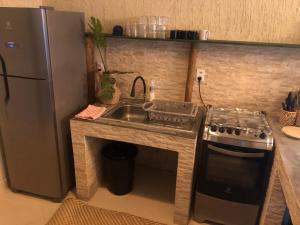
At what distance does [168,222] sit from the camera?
196 centimetres

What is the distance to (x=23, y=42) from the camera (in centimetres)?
170

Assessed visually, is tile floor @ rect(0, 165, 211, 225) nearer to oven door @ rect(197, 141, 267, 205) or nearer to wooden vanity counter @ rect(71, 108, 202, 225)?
wooden vanity counter @ rect(71, 108, 202, 225)

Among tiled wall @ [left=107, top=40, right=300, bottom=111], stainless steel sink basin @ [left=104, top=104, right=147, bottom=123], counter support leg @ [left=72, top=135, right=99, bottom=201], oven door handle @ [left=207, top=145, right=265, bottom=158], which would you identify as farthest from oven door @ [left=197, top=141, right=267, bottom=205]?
counter support leg @ [left=72, top=135, right=99, bottom=201]

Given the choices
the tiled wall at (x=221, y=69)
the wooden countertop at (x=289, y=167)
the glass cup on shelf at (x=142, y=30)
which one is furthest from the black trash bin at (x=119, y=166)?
the wooden countertop at (x=289, y=167)

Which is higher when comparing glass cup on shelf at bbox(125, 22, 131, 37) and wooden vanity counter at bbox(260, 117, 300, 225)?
glass cup on shelf at bbox(125, 22, 131, 37)

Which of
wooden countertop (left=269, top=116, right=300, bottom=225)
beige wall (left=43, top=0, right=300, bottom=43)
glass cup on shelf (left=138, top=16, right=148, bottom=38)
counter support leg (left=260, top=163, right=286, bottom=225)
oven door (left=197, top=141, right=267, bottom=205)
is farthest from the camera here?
glass cup on shelf (left=138, top=16, right=148, bottom=38)

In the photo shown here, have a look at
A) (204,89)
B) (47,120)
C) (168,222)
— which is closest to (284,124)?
(204,89)

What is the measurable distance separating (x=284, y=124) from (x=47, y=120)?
6.03 feet

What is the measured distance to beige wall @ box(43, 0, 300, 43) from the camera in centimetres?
188

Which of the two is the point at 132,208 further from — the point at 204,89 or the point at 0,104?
the point at 0,104

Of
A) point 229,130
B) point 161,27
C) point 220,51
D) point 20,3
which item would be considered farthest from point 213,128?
point 20,3

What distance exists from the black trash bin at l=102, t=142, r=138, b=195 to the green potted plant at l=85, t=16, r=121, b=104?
0.45m

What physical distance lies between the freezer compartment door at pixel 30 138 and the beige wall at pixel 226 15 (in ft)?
3.30

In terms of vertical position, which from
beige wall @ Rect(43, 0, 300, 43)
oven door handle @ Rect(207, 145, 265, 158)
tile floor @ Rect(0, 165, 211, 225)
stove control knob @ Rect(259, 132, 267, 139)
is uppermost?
beige wall @ Rect(43, 0, 300, 43)
